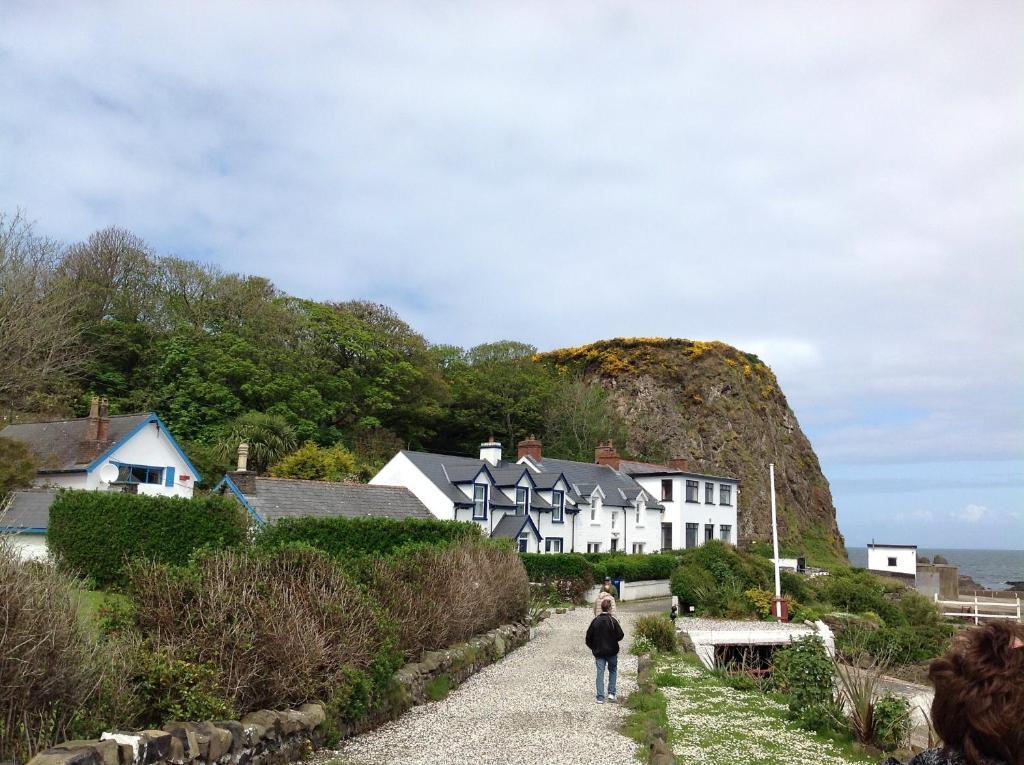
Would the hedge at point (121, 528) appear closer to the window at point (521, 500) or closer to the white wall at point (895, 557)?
the window at point (521, 500)

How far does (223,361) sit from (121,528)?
22785 mm

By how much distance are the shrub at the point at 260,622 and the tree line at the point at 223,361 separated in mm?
27055

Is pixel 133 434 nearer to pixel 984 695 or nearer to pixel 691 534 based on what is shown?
pixel 984 695

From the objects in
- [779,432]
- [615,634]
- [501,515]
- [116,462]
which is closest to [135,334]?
[116,462]

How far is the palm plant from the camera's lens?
4184cm

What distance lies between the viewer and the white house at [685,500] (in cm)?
5256

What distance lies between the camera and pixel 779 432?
88.0 metres

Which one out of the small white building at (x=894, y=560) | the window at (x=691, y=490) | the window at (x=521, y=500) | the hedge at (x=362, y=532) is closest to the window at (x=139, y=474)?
the hedge at (x=362, y=532)

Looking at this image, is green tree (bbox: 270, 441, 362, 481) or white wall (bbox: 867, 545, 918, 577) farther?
white wall (bbox: 867, 545, 918, 577)

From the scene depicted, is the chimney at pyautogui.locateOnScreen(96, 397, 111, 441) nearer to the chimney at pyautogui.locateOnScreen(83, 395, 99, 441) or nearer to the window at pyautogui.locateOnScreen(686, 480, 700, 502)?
the chimney at pyautogui.locateOnScreen(83, 395, 99, 441)

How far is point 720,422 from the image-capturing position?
7981cm

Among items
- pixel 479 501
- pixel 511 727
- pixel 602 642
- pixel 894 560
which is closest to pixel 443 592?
pixel 602 642

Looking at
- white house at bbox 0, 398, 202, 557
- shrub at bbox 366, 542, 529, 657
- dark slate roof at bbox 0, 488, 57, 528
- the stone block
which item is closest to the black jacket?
shrub at bbox 366, 542, 529, 657

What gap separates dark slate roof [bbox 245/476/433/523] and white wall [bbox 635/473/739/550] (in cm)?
2090
